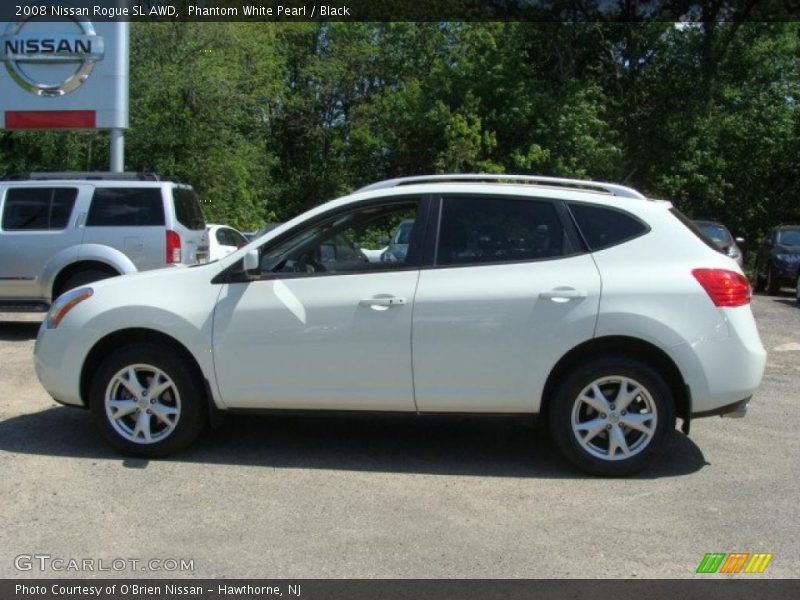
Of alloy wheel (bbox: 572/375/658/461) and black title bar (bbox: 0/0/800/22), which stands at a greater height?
black title bar (bbox: 0/0/800/22)

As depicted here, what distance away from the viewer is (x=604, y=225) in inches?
223

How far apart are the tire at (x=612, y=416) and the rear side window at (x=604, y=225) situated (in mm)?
747

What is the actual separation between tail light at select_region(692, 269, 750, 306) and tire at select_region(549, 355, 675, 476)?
60 centimetres

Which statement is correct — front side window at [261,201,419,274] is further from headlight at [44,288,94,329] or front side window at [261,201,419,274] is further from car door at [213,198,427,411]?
headlight at [44,288,94,329]

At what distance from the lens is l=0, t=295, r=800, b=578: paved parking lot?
171 inches

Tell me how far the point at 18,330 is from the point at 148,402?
23.6 feet

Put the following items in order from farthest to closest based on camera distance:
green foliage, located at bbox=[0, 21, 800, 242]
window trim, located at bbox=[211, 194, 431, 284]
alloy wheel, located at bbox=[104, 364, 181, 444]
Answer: green foliage, located at bbox=[0, 21, 800, 242] → alloy wheel, located at bbox=[104, 364, 181, 444] → window trim, located at bbox=[211, 194, 431, 284]

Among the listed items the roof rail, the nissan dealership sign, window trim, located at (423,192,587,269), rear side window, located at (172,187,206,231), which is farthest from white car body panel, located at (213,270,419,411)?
the nissan dealership sign

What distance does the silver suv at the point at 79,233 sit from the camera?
35.8 ft

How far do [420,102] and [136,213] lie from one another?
1939 centimetres

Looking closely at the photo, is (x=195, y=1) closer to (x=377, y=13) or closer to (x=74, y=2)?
(x=377, y=13)

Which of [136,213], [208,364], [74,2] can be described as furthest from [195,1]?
[208,364]

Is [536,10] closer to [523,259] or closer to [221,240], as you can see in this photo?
[221,240]

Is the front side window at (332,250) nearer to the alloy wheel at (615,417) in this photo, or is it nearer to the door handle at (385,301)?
the door handle at (385,301)
